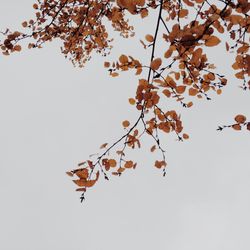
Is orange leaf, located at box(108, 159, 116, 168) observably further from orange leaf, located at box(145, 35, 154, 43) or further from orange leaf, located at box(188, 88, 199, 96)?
orange leaf, located at box(145, 35, 154, 43)

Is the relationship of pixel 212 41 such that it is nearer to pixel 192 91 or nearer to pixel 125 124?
pixel 192 91

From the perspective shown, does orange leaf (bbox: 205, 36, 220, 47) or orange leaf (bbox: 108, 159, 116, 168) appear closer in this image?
orange leaf (bbox: 205, 36, 220, 47)

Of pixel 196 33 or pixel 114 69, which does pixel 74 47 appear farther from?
pixel 196 33

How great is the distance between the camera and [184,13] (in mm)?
2539

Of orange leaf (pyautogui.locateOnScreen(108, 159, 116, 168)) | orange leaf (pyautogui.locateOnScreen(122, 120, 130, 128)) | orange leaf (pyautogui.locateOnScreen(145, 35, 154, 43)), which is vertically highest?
orange leaf (pyautogui.locateOnScreen(145, 35, 154, 43))

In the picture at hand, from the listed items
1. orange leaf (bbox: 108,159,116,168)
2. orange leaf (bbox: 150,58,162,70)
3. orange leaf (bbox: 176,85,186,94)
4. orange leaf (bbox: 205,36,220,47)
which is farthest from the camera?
orange leaf (bbox: 108,159,116,168)

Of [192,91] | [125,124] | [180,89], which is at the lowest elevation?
[125,124]

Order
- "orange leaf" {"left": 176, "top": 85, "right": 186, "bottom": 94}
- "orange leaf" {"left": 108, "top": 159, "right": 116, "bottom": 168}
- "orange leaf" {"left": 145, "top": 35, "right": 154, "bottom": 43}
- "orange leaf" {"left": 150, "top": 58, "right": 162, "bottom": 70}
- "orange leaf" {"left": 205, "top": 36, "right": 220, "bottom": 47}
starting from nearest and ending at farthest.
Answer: "orange leaf" {"left": 205, "top": 36, "right": 220, "bottom": 47} < "orange leaf" {"left": 150, "top": 58, "right": 162, "bottom": 70} < "orange leaf" {"left": 145, "top": 35, "right": 154, "bottom": 43} < "orange leaf" {"left": 176, "top": 85, "right": 186, "bottom": 94} < "orange leaf" {"left": 108, "top": 159, "right": 116, "bottom": 168}

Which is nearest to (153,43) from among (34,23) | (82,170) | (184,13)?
(184,13)

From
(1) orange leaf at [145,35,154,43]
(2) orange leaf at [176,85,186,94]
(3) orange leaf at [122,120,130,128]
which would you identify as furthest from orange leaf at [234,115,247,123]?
(1) orange leaf at [145,35,154,43]

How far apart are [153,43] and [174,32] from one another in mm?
512

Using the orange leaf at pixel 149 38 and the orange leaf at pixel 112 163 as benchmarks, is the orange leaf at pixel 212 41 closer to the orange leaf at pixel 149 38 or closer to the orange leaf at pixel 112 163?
the orange leaf at pixel 149 38

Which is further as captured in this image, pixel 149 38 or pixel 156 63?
pixel 149 38

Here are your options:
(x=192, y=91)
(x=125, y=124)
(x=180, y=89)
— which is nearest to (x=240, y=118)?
(x=192, y=91)
